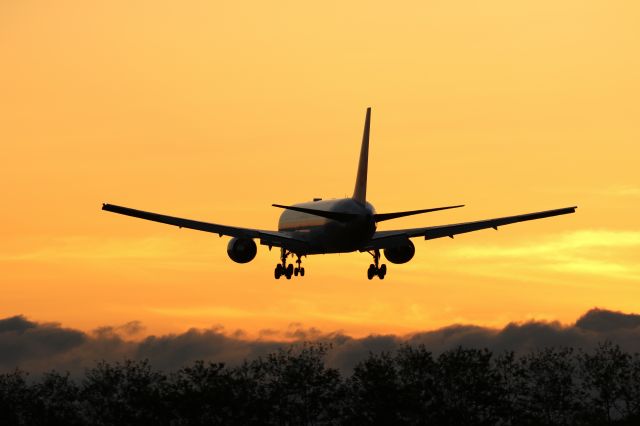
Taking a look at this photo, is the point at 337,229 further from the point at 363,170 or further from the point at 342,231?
the point at 363,170

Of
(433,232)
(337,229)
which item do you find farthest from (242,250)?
(433,232)

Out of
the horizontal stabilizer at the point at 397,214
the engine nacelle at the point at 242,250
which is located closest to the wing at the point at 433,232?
the horizontal stabilizer at the point at 397,214

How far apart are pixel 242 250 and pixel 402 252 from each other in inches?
499

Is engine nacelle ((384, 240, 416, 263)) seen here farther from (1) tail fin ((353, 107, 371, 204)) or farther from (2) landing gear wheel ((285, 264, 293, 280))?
(2) landing gear wheel ((285, 264, 293, 280))

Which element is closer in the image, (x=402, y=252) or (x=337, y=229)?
(x=337, y=229)

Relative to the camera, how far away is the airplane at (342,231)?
90312 millimetres

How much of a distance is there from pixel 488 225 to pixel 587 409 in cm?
8258

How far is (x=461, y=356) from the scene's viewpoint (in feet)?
576

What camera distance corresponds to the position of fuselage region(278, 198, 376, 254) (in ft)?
296

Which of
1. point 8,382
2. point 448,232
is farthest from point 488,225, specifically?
point 8,382

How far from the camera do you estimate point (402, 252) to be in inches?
3880

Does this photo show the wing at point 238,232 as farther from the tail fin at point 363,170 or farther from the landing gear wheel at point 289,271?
the tail fin at point 363,170

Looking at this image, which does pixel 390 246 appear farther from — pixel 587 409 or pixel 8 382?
pixel 8 382

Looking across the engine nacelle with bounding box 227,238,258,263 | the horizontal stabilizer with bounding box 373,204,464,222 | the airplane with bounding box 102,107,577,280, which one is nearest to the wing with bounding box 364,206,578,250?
the airplane with bounding box 102,107,577,280
